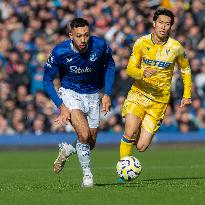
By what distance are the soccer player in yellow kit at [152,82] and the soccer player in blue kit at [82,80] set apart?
0.86m

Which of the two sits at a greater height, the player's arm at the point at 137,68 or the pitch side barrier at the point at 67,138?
the player's arm at the point at 137,68

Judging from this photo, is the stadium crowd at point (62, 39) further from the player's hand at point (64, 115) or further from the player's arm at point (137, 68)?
the player's hand at point (64, 115)

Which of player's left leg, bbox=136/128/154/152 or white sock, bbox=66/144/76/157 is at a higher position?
white sock, bbox=66/144/76/157

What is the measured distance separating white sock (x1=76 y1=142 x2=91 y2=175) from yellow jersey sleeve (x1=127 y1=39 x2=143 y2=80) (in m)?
1.48

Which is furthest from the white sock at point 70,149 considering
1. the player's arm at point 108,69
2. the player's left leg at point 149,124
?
the player's left leg at point 149,124

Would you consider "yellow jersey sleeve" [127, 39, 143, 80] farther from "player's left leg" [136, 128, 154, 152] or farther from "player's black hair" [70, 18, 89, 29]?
"player's black hair" [70, 18, 89, 29]

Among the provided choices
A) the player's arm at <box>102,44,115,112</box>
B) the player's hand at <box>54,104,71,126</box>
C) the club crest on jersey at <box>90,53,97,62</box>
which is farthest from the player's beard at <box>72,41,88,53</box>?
the player's hand at <box>54,104,71,126</box>

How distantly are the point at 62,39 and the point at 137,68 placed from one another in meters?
12.3

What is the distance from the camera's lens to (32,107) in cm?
2298

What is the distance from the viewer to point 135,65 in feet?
42.5

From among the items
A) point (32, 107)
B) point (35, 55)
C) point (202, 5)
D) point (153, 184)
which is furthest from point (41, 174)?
point (202, 5)

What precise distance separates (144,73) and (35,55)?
12.5 metres

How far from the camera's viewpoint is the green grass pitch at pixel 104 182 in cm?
996

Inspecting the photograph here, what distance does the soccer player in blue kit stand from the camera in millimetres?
11602
